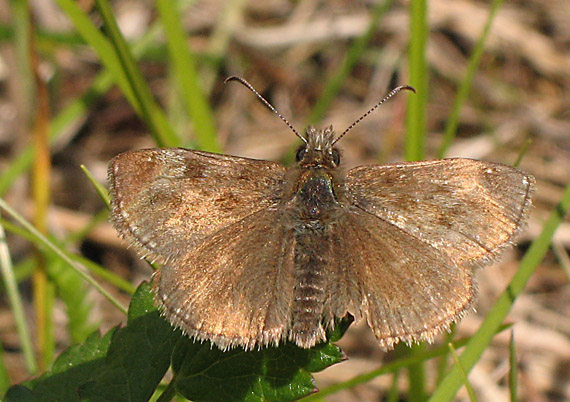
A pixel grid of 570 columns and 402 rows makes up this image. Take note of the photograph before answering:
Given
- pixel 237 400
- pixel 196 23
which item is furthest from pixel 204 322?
pixel 196 23

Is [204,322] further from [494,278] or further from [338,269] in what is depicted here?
[494,278]

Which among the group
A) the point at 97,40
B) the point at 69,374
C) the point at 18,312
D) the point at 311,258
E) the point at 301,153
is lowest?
the point at 69,374

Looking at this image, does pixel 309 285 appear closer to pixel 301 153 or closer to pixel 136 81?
pixel 301 153

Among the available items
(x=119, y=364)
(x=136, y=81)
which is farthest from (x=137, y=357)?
(x=136, y=81)

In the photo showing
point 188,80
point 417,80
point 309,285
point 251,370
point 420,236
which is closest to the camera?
point 251,370

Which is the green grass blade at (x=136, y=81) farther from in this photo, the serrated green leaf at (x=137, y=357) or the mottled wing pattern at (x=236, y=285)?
the serrated green leaf at (x=137, y=357)

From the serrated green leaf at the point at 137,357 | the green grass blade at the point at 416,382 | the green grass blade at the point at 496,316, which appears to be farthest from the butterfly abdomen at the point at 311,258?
the green grass blade at the point at 416,382
